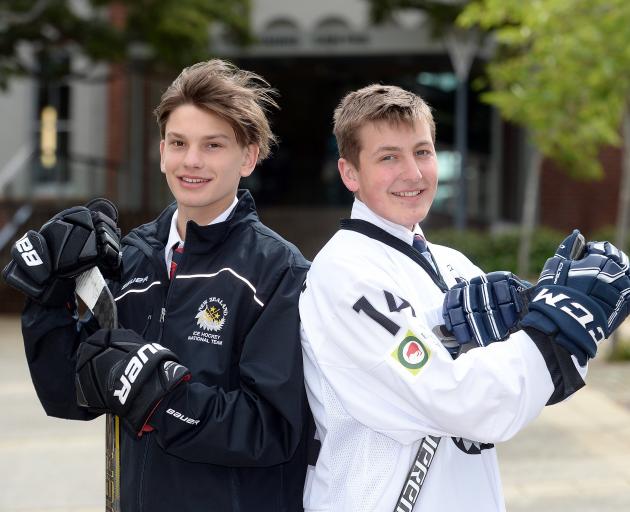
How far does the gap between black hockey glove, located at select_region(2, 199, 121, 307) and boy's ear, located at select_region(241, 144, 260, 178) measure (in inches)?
16.5

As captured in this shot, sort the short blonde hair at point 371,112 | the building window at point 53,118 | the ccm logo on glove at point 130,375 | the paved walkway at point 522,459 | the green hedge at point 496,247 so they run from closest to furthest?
the ccm logo on glove at point 130,375 < the short blonde hair at point 371,112 < the paved walkway at point 522,459 < the green hedge at point 496,247 < the building window at point 53,118

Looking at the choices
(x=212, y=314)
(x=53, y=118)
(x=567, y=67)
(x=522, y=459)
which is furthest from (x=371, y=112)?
(x=53, y=118)

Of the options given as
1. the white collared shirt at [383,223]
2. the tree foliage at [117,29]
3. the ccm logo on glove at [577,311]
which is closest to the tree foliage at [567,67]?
the tree foliage at [117,29]

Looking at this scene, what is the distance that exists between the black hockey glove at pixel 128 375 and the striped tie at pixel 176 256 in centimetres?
30

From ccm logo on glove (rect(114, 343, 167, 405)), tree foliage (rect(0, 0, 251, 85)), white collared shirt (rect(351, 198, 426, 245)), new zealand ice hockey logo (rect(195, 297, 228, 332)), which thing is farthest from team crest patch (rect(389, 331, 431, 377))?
tree foliage (rect(0, 0, 251, 85))

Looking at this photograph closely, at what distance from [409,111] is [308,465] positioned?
97cm

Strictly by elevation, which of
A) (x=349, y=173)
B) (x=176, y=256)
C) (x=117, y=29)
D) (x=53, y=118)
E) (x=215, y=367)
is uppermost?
(x=117, y=29)

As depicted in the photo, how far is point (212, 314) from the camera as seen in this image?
252cm

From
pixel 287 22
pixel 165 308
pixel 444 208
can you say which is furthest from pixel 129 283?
pixel 444 208

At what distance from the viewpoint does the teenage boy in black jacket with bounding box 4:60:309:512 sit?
2.38 metres

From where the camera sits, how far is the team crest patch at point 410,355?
2221 millimetres

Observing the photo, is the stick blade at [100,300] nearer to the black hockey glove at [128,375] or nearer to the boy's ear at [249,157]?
the black hockey glove at [128,375]

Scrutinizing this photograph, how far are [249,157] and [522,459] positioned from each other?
407 centimetres

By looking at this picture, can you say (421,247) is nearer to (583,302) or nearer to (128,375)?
(583,302)
